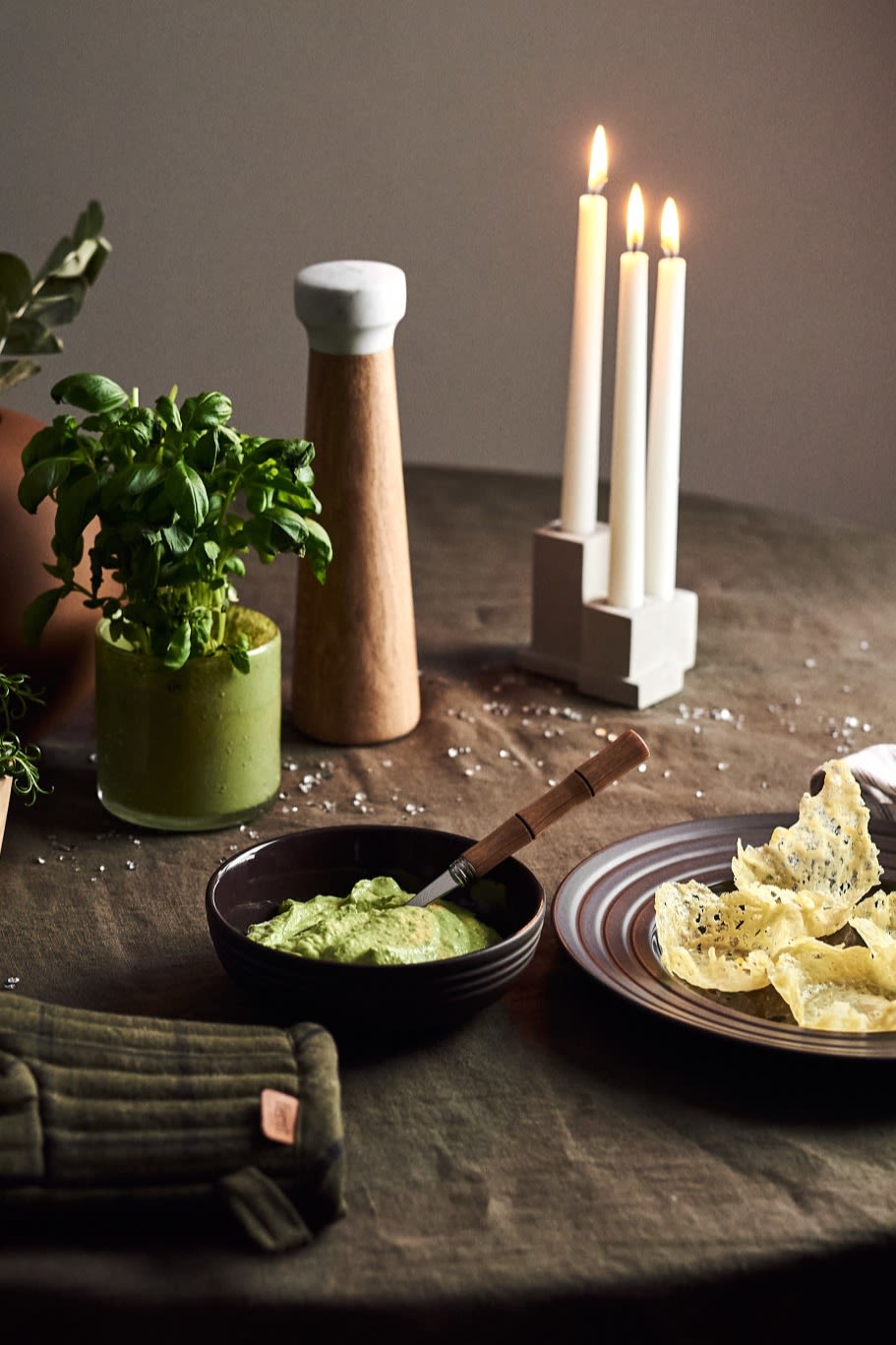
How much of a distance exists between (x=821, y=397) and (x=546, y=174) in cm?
60

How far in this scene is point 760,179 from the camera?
2.55 meters

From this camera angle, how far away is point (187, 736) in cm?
104

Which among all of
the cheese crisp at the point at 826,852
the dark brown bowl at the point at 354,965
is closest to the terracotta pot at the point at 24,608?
the dark brown bowl at the point at 354,965

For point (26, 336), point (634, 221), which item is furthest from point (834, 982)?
point (26, 336)

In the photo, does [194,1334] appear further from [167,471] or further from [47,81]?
[47,81]

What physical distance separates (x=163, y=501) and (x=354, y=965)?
0.33 m

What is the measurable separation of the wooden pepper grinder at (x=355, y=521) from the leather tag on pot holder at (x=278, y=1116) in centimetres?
56

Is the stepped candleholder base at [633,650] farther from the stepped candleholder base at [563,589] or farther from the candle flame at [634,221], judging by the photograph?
the candle flame at [634,221]

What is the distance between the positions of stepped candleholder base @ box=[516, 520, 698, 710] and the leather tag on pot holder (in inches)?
26.8

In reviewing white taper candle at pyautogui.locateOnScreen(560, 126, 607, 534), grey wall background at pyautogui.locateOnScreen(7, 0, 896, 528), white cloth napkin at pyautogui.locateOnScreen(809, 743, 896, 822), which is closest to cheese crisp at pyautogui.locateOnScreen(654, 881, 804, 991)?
white cloth napkin at pyautogui.locateOnScreen(809, 743, 896, 822)

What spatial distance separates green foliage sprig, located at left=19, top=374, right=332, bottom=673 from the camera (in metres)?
0.95

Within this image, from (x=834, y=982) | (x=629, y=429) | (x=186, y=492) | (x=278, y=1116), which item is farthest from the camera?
(x=629, y=429)

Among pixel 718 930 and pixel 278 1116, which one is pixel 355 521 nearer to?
pixel 718 930

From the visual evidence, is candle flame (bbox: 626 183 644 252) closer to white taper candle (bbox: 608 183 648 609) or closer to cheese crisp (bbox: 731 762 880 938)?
white taper candle (bbox: 608 183 648 609)
